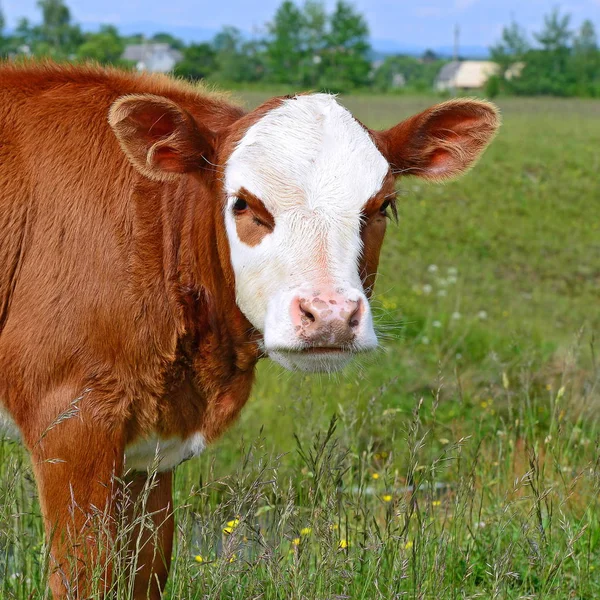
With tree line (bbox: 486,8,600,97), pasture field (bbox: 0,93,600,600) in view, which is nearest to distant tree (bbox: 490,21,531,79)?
tree line (bbox: 486,8,600,97)

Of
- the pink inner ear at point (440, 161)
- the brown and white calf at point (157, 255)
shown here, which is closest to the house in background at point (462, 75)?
the pink inner ear at point (440, 161)

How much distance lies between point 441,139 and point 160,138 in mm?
1306

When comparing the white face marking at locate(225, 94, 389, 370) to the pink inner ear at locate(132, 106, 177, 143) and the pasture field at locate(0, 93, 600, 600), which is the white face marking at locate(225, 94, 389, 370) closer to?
the pink inner ear at locate(132, 106, 177, 143)

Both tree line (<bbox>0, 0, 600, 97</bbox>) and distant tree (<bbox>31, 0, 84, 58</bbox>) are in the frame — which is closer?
tree line (<bbox>0, 0, 600, 97</bbox>)

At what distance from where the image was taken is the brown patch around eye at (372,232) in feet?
12.3

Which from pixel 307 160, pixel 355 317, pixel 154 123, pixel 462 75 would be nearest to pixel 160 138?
pixel 154 123

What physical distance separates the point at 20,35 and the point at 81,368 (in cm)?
11756

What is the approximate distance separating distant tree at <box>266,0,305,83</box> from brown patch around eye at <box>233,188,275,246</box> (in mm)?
80963

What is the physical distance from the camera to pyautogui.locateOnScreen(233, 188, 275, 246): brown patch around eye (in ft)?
12.0

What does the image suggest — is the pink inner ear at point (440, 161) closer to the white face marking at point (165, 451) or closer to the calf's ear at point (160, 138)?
the calf's ear at point (160, 138)

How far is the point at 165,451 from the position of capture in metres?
4.13

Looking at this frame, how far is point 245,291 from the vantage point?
379 cm

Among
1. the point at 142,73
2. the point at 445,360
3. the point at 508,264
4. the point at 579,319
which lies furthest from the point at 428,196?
the point at 142,73

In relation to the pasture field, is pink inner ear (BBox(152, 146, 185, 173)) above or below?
above
